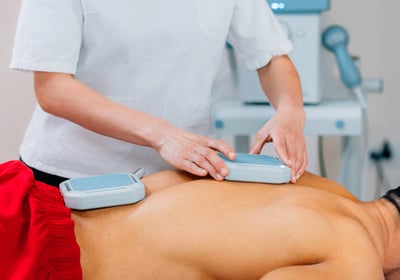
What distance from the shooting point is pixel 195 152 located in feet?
4.38

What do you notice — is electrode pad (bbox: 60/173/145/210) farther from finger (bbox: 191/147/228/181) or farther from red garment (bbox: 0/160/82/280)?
finger (bbox: 191/147/228/181)

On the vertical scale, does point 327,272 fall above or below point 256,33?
below

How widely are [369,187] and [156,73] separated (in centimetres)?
170

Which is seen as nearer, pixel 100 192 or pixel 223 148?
pixel 100 192

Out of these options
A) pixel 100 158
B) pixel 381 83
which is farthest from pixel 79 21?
pixel 381 83

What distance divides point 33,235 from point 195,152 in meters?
0.40

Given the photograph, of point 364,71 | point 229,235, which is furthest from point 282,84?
point 364,71

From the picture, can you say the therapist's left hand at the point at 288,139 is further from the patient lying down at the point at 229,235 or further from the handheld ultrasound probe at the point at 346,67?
the handheld ultrasound probe at the point at 346,67

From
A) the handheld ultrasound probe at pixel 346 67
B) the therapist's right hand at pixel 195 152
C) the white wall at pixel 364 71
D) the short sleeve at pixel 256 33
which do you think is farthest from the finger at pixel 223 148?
the white wall at pixel 364 71

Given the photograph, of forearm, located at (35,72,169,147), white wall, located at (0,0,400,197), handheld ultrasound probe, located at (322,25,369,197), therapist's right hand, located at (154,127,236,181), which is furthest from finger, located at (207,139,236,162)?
white wall, located at (0,0,400,197)

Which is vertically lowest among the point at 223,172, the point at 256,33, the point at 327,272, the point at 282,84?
the point at 327,272

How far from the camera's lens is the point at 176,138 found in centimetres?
137

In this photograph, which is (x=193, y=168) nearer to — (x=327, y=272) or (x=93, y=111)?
(x=93, y=111)

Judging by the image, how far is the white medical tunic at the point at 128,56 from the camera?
4.75 feet
